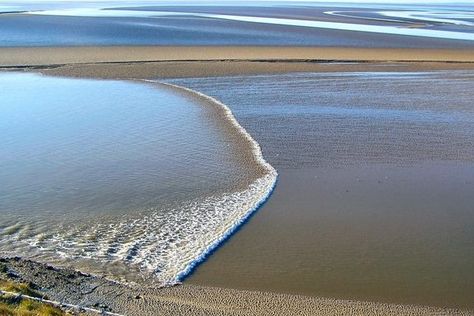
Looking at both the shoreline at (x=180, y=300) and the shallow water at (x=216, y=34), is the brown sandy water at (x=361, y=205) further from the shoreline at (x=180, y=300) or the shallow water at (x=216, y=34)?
the shallow water at (x=216, y=34)

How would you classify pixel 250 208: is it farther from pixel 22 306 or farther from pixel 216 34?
pixel 216 34

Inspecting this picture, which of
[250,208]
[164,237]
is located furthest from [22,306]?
[250,208]

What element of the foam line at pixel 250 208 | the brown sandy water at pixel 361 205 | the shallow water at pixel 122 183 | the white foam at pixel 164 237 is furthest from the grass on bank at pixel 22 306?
the brown sandy water at pixel 361 205

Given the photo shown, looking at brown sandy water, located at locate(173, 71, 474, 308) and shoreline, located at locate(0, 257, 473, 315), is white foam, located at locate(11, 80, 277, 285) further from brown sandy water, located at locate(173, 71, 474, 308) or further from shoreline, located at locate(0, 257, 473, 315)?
shoreline, located at locate(0, 257, 473, 315)

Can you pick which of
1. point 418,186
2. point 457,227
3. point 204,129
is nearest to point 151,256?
point 457,227

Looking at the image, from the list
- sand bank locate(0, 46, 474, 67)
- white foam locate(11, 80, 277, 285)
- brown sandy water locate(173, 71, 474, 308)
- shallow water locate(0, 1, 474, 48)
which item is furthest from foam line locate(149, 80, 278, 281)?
shallow water locate(0, 1, 474, 48)

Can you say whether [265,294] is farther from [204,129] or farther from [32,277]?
[204,129]

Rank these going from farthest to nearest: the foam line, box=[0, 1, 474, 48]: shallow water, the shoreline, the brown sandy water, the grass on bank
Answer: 1. box=[0, 1, 474, 48]: shallow water
2. the foam line
3. the brown sandy water
4. the shoreline
5. the grass on bank
